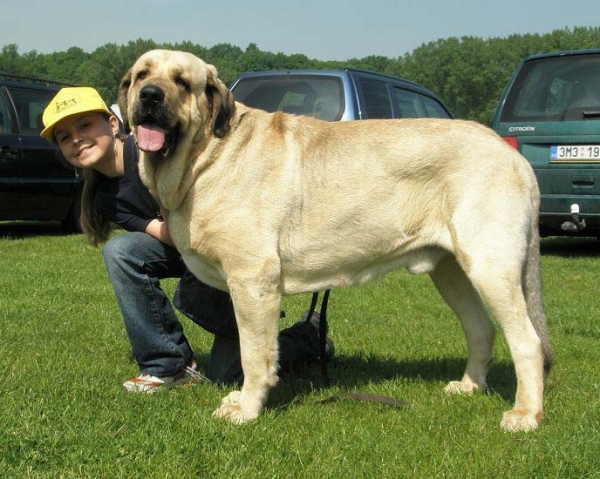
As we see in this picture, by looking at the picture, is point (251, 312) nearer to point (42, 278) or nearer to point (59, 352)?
point (59, 352)

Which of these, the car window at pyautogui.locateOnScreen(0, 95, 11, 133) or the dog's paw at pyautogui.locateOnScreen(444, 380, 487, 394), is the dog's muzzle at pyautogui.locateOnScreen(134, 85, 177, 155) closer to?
the dog's paw at pyautogui.locateOnScreen(444, 380, 487, 394)

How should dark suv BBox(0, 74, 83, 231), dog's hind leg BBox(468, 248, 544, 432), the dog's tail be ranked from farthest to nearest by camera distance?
dark suv BBox(0, 74, 83, 231)
the dog's tail
dog's hind leg BBox(468, 248, 544, 432)

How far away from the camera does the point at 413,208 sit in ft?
12.1

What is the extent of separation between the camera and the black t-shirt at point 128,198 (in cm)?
401

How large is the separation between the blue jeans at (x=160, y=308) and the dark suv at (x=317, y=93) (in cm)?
451

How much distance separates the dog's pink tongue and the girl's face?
65 cm

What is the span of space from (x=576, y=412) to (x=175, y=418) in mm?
1932

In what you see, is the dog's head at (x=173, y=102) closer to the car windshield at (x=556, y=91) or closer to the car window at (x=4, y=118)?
the car windshield at (x=556, y=91)

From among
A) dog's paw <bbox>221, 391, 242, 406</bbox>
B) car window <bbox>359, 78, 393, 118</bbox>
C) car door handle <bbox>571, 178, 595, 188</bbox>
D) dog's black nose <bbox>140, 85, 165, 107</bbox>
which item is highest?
dog's black nose <bbox>140, 85, 165, 107</bbox>

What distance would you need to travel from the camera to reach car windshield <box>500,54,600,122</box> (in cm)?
888

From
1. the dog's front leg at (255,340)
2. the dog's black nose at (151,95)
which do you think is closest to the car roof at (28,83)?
the dog's black nose at (151,95)

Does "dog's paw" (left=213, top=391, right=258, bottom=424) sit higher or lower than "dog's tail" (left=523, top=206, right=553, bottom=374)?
lower

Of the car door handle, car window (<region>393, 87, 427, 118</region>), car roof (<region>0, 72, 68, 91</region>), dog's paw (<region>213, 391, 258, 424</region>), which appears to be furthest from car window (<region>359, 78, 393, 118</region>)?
car roof (<region>0, 72, 68, 91</region>)

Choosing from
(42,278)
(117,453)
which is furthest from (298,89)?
(117,453)
